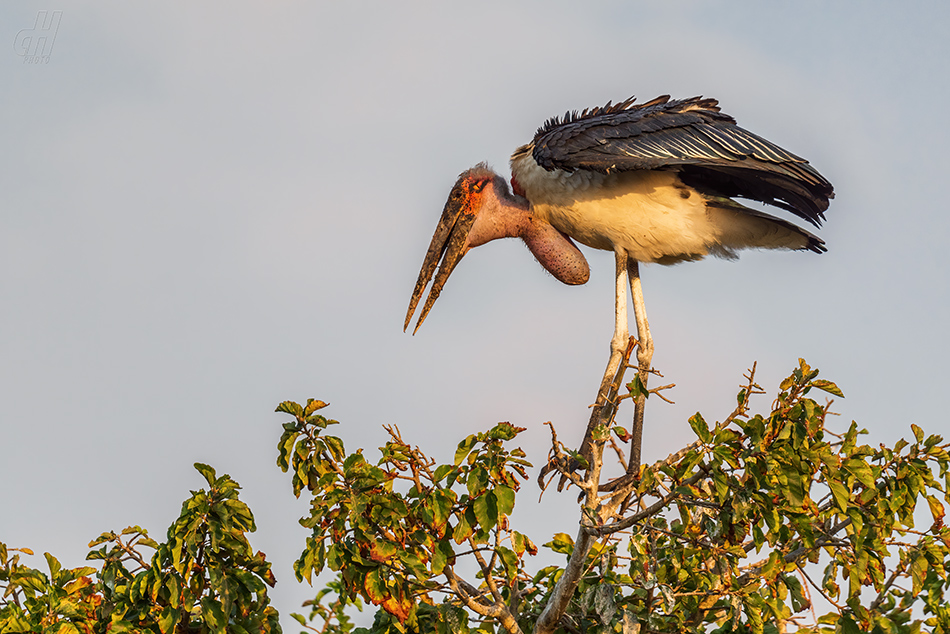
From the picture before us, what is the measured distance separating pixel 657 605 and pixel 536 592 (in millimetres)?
593

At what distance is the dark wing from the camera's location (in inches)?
191

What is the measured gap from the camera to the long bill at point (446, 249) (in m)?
5.99

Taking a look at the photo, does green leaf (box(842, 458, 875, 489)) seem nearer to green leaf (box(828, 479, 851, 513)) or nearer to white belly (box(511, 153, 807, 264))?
green leaf (box(828, 479, 851, 513))

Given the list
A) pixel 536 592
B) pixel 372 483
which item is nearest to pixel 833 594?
pixel 536 592

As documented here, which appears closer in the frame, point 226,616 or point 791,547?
point 226,616

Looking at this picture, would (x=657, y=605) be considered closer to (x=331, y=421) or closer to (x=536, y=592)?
(x=536, y=592)

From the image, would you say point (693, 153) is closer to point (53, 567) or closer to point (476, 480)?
point (476, 480)

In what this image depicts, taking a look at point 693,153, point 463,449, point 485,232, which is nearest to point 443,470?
point 463,449

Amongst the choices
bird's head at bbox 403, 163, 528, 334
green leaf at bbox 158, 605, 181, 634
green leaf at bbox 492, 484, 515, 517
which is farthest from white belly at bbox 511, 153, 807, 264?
green leaf at bbox 158, 605, 181, 634

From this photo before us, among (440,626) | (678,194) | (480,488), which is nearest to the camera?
(480,488)

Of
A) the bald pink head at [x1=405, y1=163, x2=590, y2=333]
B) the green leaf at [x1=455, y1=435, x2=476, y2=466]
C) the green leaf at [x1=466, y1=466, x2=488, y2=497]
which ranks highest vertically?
the bald pink head at [x1=405, y1=163, x2=590, y2=333]

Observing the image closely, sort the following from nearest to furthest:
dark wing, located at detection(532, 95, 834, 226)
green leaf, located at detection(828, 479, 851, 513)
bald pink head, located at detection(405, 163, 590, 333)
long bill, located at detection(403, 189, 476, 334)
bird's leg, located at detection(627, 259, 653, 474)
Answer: green leaf, located at detection(828, 479, 851, 513) < dark wing, located at detection(532, 95, 834, 226) < bird's leg, located at detection(627, 259, 653, 474) < bald pink head, located at detection(405, 163, 590, 333) < long bill, located at detection(403, 189, 476, 334)

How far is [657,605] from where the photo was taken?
3676 mm

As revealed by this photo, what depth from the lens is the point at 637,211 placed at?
5.35 metres
